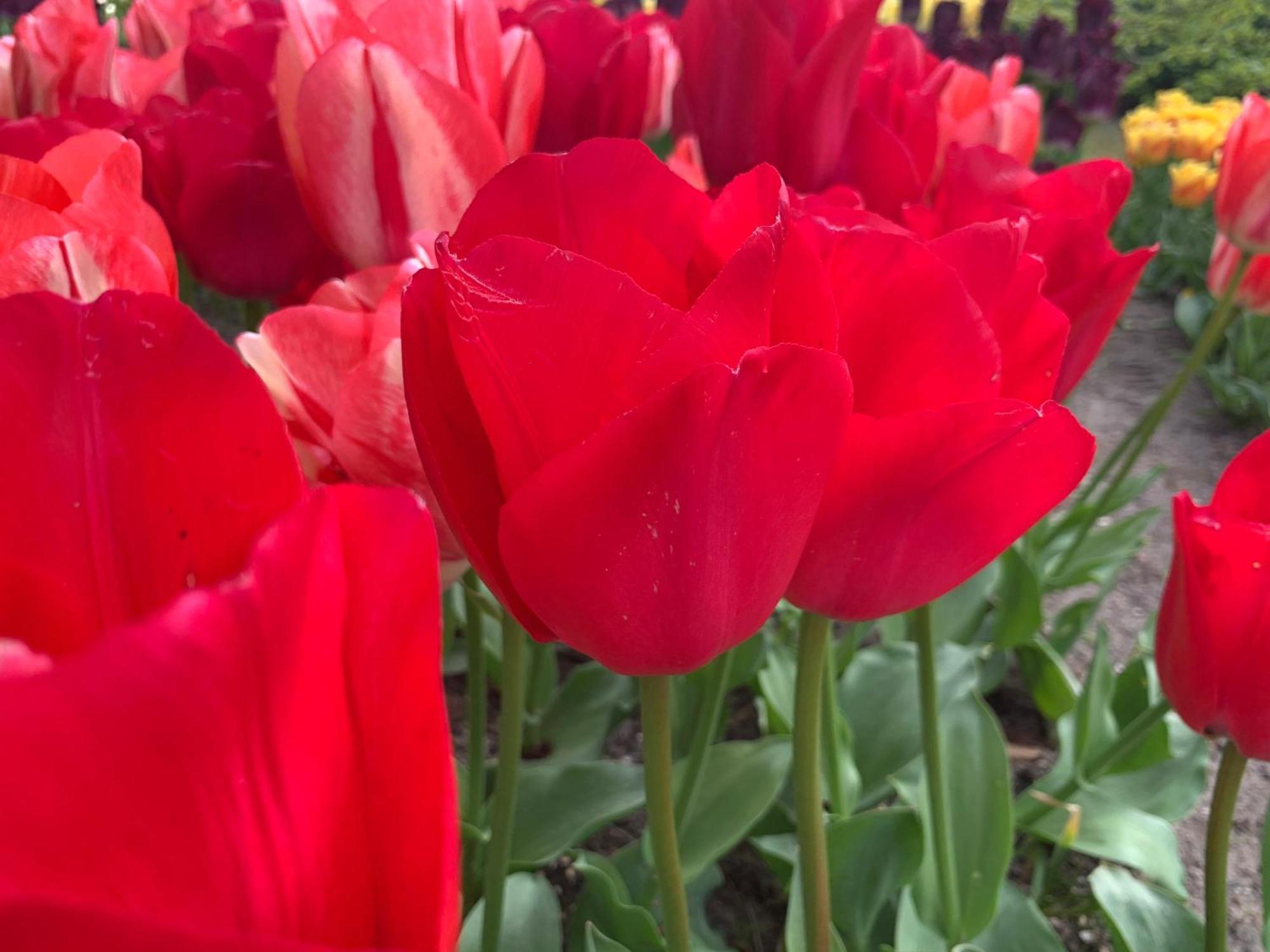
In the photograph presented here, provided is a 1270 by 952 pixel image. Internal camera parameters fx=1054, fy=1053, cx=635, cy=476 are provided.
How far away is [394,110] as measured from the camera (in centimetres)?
41

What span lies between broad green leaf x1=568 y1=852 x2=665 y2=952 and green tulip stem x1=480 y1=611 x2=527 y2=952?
121 mm

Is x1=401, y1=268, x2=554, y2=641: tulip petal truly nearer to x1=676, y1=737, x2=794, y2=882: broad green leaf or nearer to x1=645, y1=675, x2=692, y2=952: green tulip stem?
x1=645, y1=675, x2=692, y2=952: green tulip stem

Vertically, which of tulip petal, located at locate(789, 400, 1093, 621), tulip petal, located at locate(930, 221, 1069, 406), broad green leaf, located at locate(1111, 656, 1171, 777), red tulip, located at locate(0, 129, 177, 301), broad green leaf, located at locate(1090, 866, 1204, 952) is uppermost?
red tulip, located at locate(0, 129, 177, 301)

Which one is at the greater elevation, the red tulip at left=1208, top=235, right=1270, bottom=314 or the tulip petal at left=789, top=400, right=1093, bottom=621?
the tulip petal at left=789, top=400, right=1093, bottom=621

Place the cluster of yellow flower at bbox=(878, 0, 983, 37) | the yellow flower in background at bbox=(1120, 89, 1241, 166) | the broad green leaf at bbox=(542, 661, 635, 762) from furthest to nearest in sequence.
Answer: the cluster of yellow flower at bbox=(878, 0, 983, 37)
the yellow flower in background at bbox=(1120, 89, 1241, 166)
the broad green leaf at bbox=(542, 661, 635, 762)

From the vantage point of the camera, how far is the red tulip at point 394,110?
405 mm

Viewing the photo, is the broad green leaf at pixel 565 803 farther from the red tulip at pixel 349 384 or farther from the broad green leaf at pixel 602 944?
the red tulip at pixel 349 384

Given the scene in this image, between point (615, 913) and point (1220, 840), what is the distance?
321 millimetres

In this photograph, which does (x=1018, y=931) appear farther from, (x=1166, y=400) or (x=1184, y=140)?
(x=1184, y=140)

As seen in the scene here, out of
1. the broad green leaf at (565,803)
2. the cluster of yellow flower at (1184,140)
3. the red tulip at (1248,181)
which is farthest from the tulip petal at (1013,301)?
the cluster of yellow flower at (1184,140)

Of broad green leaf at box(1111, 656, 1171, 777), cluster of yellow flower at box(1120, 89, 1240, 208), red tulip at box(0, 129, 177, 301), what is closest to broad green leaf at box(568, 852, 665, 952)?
red tulip at box(0, 129, 177, 301)

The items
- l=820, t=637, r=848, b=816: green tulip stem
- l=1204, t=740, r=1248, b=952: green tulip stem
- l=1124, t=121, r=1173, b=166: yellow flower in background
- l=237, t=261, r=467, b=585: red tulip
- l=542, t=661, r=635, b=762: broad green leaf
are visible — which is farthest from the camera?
l=1124, t=121, r=1173, b=166: yellow flower in background

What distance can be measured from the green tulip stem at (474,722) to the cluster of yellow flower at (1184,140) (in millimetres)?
2190

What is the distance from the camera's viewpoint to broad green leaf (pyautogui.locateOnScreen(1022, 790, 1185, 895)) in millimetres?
905
